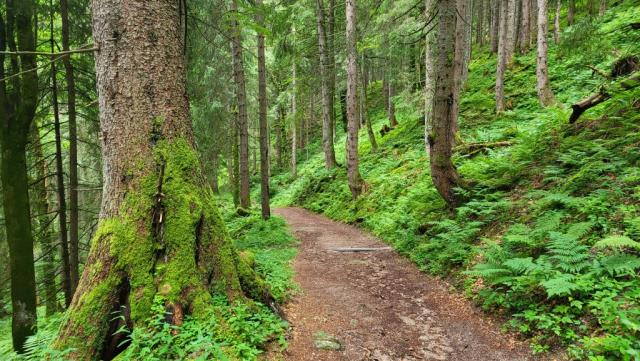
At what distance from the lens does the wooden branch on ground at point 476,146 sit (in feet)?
33.4

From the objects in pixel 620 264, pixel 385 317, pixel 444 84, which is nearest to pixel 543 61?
pixel 444 84

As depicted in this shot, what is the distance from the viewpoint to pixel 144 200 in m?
3.47

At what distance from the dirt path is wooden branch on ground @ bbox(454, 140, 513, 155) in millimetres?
4821

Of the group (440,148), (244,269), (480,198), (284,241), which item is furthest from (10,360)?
(480,198)

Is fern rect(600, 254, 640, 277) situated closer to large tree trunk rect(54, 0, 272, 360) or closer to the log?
large tree trunk rect(54, 0, 272, 360)

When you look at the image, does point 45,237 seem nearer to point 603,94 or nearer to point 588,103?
point 588,103

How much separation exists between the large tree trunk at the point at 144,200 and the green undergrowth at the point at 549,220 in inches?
137

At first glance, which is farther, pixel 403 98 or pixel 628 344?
pixel 403 98

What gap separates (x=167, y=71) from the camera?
12.1 ft

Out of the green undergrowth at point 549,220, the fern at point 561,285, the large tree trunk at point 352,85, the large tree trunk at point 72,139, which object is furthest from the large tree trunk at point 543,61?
the large tree trunk at point 72,139

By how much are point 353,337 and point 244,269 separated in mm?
1577

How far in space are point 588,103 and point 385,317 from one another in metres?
6.74

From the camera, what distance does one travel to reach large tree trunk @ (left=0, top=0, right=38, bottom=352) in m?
6.32

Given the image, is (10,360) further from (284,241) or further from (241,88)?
(241,88)
